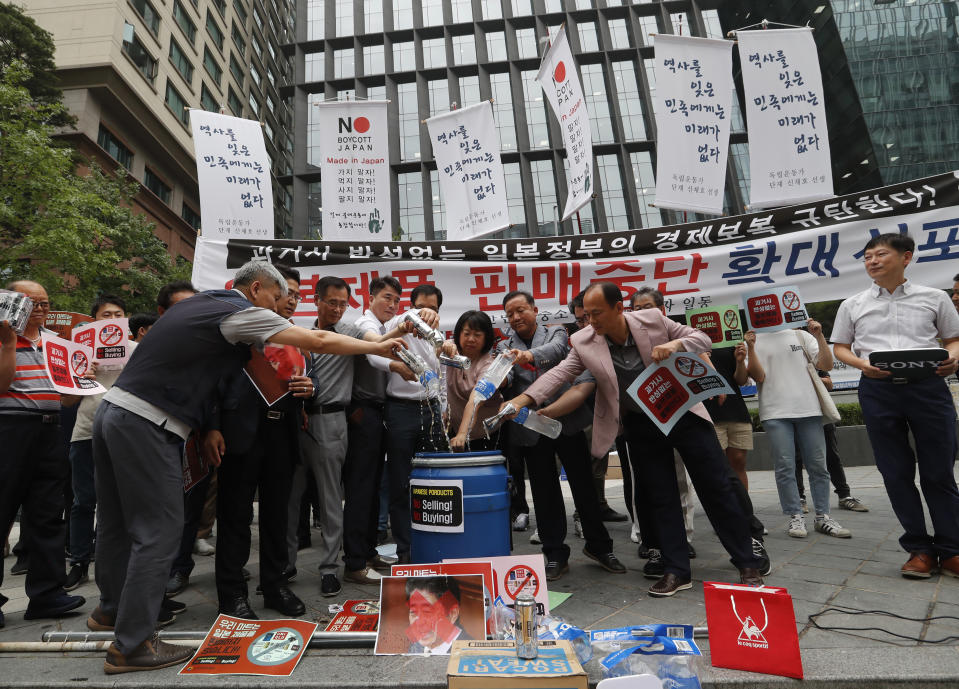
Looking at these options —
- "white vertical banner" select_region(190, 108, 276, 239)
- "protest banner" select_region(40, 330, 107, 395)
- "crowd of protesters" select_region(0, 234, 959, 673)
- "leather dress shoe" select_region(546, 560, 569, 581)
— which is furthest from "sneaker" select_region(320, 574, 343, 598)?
"white vertical banner" select_region(190, 108, 276, 239)

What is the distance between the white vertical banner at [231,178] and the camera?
511 cm

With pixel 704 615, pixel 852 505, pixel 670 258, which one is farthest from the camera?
pixel 852 505

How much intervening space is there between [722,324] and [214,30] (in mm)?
33039

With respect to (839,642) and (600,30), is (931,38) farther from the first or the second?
(839,642)

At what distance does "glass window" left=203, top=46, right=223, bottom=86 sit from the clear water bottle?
30.4 metres

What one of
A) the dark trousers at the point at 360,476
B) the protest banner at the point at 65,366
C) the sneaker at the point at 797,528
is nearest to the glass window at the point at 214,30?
the protest banner at the point at 65,366

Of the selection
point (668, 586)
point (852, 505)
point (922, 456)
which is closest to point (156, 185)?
point (668, 586)

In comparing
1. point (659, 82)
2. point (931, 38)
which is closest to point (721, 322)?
point (659, 82)

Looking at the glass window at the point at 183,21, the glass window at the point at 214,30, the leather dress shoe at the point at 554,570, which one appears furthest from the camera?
the glass window at the point at 214,30

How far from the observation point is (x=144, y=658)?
210 cm

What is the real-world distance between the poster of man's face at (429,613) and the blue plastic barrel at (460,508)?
385 mm

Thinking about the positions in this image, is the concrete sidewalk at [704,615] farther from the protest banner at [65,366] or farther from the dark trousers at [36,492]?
the protest banner at [65,366]

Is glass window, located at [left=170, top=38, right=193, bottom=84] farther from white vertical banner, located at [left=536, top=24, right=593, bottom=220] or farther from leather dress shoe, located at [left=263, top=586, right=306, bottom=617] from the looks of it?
leather dress shoe, located at [left=263, top=586, right=306, bottom=617]

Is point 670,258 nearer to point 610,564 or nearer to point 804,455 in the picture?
point 804,455
